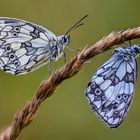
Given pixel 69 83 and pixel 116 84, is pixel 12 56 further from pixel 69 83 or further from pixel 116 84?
pixel 69 83

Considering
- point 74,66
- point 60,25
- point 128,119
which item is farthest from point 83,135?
point 74,66

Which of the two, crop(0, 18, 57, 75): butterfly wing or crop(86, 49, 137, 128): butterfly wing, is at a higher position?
crop(0, 18, 57, 75): butterfly wing

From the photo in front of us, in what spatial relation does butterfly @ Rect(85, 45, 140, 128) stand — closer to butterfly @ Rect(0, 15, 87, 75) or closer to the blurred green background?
butterfly @ Rect(0, 15, 87, 75)

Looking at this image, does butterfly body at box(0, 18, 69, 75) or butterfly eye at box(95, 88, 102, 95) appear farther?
butterfly body at box(0, 18, 69, 75)

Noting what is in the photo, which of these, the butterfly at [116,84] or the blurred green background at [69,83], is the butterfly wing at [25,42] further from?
the blurred green background at [69,83]

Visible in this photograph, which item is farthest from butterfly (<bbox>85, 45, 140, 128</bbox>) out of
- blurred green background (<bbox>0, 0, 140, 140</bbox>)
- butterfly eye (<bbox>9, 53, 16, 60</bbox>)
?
blurred green background (<bbox>0, 0, 140, 140</bbox>)

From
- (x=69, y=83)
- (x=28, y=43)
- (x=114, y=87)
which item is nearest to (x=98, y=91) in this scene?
(x=114, y=87)

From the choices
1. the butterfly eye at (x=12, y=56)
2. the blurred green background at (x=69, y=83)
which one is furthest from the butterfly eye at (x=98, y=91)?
the blurred green background at (x=69, y=83)

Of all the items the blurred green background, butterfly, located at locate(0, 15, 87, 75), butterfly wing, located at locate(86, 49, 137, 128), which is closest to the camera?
butterfly wing, located at locate(86, 49, 137, 128)
